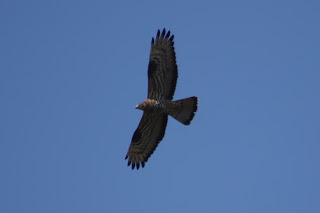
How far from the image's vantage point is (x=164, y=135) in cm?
1698

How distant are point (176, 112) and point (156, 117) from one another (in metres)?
0.61

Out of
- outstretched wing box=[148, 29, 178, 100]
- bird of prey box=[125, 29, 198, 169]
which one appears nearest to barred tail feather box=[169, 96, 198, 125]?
bird of prey box=[125, 29, 198, 169]

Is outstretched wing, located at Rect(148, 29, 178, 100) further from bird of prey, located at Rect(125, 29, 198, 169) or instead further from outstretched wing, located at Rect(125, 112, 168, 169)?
outstretched wing, located at Rect(125, 112, 168, 169)

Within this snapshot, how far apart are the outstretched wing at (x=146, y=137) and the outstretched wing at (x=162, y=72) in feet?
2.06

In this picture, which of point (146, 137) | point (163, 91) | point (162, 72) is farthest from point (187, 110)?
point (146, 137)

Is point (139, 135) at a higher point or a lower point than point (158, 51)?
lower

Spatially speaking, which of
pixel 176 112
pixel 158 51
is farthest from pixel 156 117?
pixel 158 51

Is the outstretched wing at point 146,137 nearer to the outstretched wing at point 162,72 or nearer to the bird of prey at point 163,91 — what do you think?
the bird of prey at point 163,91

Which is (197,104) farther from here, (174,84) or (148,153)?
(148,153)

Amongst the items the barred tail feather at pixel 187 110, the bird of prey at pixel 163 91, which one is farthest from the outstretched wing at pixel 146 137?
the barred tail feather at pixel 187 110

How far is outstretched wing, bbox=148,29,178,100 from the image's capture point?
1614 centimetres

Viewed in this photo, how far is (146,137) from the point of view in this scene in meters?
17.0

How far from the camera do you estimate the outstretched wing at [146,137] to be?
1666 centimetres

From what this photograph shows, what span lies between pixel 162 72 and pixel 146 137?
6.48 feet
